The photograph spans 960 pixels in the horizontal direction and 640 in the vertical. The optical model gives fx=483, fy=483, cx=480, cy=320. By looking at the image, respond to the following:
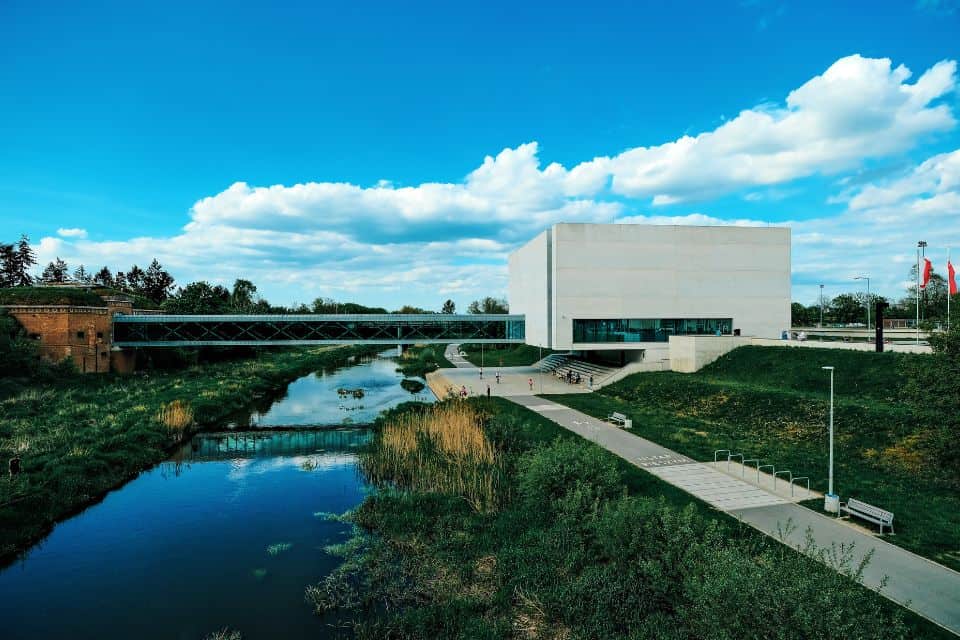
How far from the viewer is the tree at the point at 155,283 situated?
89.9m

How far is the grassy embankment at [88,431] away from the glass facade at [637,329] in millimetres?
26626

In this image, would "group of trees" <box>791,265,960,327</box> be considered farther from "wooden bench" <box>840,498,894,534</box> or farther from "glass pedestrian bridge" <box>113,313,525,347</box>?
"wooden bench" <box>840,498,894,534</box>

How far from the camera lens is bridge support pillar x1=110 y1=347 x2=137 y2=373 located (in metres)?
42.2

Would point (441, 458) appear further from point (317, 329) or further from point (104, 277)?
point (104, 277)

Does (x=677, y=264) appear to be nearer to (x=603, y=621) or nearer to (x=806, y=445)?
(x=806, y=445)

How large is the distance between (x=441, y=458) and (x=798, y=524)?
11.4 meters

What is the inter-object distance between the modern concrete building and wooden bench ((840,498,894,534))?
26.2 metres

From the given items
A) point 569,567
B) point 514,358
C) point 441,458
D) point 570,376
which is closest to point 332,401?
point 570,376

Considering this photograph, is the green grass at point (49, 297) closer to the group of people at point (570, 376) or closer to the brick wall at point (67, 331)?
the brick wall at point (67, 331)

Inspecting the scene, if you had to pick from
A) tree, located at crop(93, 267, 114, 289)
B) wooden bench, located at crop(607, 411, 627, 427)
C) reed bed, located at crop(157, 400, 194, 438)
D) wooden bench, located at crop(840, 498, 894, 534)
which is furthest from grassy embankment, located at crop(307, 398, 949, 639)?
tree, located at crop(93, 267, 114, 289)

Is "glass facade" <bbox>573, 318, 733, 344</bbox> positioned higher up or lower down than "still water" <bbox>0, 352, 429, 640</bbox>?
higher up

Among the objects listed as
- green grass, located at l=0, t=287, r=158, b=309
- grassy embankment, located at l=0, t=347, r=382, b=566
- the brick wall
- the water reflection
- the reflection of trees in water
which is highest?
green grass, located at l=0, t=287, r=158, b=309

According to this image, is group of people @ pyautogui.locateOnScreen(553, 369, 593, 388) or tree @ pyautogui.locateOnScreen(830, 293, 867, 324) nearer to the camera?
group of people @ pyautogui.locateOnScreen(553, 369, 593, 388)

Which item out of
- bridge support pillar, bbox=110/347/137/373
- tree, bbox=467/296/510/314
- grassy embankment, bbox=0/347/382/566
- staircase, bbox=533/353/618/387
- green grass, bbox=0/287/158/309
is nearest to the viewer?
grassy embankment, bbox=0/347/382/566
